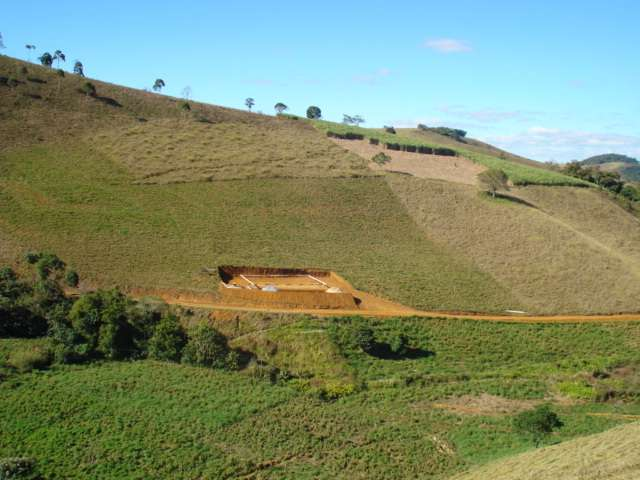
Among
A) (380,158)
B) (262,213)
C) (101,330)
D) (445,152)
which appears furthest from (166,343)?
(445,152)

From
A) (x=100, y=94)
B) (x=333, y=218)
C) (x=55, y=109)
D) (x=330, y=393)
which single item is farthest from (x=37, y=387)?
(x=100, y=94)

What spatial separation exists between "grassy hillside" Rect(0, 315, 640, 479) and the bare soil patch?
1418 inches

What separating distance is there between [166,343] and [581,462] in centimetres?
2134

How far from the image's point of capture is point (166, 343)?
116 feet

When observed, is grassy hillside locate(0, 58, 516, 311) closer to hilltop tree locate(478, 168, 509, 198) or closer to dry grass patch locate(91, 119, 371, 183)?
dry grass patch locate(91, 119, 371, 183)

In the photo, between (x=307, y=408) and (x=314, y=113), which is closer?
(x=307, y=408)

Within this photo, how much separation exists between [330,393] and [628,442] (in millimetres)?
14364

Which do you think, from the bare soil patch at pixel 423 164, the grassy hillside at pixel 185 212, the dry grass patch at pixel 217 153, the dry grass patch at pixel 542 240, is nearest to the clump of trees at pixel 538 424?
the grassy hillside at pixel 185 212

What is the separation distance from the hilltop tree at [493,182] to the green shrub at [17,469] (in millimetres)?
54173

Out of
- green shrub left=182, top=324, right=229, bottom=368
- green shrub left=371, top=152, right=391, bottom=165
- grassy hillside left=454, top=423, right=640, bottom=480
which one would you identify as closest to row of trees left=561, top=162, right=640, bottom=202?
green shrub left=371, top=152, right=391, bottom=165

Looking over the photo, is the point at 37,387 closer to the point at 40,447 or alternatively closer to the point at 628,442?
the point at 40,447

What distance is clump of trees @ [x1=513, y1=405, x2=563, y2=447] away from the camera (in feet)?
95.7

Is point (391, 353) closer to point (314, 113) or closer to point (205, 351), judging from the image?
point (205, 351)

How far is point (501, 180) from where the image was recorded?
73.2 meters
